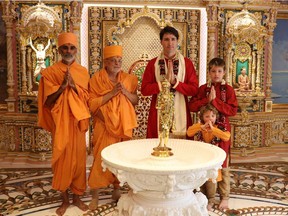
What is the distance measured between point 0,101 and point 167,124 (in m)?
4.30

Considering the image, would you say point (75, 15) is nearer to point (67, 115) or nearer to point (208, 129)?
point (67, 115)

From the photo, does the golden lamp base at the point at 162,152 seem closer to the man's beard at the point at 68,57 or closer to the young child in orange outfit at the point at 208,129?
the young child in orange outfit at the point at 208,129

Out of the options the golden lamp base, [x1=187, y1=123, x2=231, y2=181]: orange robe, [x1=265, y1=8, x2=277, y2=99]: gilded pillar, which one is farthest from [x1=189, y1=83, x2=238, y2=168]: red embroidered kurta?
[x1=265, y1=8, x2=277, y2=99]: gilded pillar

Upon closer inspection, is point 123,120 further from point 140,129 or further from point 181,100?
point 140,129

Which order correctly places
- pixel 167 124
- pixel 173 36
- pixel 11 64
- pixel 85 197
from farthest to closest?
pixel 11 64, pixel 85 197, pixel 173 36, pixel 167 124

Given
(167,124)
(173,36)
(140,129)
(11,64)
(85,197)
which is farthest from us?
(140,129)

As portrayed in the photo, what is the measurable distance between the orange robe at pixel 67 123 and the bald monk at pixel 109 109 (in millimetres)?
123

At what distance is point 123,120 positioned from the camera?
3809 mm

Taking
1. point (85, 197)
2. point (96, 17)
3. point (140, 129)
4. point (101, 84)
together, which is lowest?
point (85, 197)

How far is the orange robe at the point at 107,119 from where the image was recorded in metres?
3.82

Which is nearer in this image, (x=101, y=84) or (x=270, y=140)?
(x=101, y=84)

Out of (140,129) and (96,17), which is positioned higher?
(96,17)

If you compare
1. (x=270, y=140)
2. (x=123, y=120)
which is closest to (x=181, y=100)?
(x=123, y=120)

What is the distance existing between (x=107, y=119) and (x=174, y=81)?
81cm
